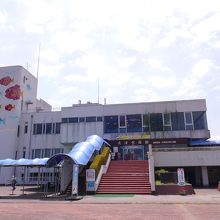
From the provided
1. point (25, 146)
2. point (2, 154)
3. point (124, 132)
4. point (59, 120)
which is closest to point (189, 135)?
point (124, 132)

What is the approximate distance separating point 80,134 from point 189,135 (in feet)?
46.2

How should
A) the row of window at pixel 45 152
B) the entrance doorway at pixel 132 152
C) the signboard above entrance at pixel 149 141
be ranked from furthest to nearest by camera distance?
the row of window at pixel 45 152 → the entrance doorway at pixel 132 152 → the signboard above entrance at pixel 149 141

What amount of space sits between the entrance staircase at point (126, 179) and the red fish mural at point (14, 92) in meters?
20.4

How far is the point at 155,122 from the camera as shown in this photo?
38.0 metres

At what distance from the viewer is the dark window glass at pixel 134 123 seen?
3847cm

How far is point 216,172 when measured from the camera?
1294 inches

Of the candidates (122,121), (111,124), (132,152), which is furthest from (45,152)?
(132,152)

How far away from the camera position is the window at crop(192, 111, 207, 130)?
36750mm

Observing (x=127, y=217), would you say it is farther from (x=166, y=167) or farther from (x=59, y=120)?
(x=59, y=120)

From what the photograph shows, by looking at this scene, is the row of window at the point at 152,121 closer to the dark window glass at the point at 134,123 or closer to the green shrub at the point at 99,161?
the dark window glass at the point at 134,123

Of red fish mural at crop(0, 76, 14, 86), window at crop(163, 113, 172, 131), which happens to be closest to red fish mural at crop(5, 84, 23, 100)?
red fish mural at crop(0, 76, 14, 86)

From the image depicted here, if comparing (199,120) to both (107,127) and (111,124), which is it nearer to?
(111,124)

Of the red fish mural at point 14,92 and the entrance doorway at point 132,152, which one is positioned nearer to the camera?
the entrance doorway at point 132,152

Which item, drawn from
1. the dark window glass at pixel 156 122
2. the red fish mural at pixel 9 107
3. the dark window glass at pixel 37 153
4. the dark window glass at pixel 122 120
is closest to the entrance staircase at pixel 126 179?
→ the dark window glass at pixel 156 122
